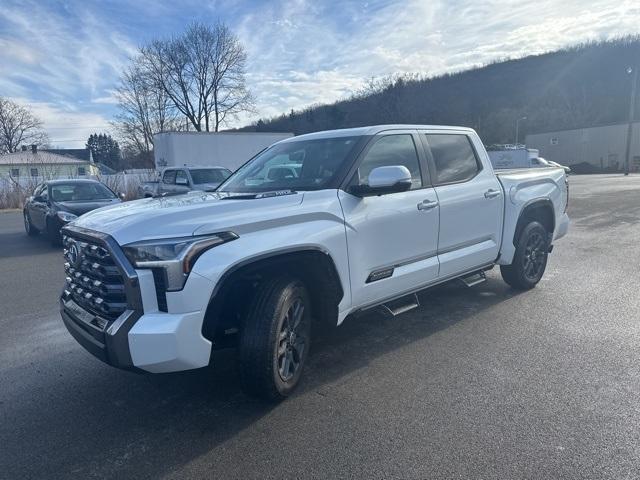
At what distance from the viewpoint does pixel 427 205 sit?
404 cm

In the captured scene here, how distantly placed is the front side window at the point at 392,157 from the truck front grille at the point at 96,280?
1.88 metres

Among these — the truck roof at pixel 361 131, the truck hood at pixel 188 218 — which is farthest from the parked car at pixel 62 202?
the truck hood at pixel 188 218

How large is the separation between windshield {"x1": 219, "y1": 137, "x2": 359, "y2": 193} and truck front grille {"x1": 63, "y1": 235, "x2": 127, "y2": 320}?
1.44m

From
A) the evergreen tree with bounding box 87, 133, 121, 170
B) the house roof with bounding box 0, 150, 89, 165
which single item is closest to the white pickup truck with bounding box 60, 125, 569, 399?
the house roof with bounding box 0, 150, 89, 165

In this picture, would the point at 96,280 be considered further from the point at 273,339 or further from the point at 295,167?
the point at 295,167

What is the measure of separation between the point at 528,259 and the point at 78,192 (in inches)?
411

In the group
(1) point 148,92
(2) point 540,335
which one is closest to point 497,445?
(2) point 540,335

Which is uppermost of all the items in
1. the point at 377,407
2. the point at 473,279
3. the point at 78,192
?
the point at 78,192

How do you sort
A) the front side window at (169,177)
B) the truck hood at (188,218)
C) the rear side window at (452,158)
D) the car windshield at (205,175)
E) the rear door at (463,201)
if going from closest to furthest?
the truck hood at (188,218)
the rear door at (463,201)
the rear side window at (452,158)
the car windshield at (205,175)
the front side window at (169,177)

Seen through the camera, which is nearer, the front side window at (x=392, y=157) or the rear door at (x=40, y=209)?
the front side window at (x=392, y=157)

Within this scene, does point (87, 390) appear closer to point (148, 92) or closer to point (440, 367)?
point (440, 367)

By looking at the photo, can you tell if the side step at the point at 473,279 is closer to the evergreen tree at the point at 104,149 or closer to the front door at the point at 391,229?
the front door at the point at 391,229

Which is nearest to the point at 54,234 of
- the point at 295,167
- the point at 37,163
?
the point at 295,167

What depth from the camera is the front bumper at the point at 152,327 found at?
2.53 meters
